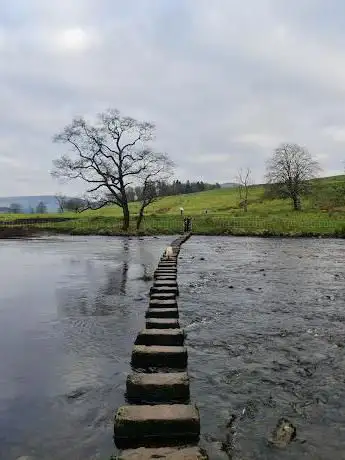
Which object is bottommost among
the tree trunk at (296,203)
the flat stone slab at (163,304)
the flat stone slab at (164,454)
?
the flat stone slab at (164,454)

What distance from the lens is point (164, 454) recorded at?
448cm

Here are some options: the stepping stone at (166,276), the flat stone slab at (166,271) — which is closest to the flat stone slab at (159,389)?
the stepping stone at (166,276)

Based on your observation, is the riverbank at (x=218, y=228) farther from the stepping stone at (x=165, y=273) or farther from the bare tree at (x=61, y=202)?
the bare tree at (x=61, y=202)

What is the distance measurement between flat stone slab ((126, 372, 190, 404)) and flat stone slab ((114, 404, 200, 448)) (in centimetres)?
83

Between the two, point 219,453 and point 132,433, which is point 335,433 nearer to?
point 219,453

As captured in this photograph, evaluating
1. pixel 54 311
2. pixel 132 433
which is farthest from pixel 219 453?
pixel 54 311

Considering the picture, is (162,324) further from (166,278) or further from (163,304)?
(166,278)

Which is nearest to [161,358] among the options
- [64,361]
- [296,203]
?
[64,361]

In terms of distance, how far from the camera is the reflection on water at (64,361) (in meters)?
5.17

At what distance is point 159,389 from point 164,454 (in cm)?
140

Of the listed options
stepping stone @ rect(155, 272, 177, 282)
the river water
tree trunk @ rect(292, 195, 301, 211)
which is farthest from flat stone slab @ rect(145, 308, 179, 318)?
tree trunk @ rect(292, 195, 301, 211)

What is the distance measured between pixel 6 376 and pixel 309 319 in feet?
22.1

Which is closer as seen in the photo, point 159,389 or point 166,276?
point 159,389

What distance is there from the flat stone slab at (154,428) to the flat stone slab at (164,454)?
0.93ft
